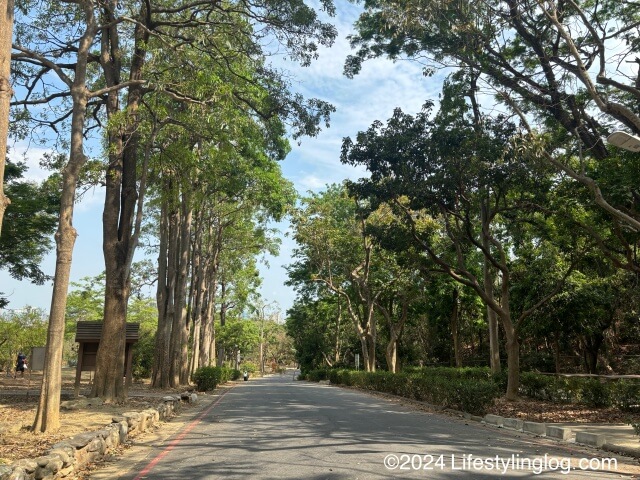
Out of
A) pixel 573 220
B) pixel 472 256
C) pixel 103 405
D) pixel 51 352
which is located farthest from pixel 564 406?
pixel 51 352

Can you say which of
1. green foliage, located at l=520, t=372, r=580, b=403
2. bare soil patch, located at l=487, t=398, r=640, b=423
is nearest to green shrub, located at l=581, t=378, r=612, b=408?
bare soil patch, located at l=487, t=398, r=640, b=423

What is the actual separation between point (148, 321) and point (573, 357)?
120 feet

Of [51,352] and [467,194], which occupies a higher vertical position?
[467,194]

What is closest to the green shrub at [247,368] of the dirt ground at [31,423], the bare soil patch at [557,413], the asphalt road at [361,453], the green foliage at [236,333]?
the green foliage at [236,333]

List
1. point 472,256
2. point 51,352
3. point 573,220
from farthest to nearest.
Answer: point 472,256 < point 573,220 < point 51,352

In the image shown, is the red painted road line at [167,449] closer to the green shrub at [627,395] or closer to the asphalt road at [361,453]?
the asphalt road at [361,453]

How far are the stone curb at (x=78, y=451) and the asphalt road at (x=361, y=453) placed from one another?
72cm

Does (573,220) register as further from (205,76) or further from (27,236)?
(27,236)

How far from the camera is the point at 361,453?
26.3 feet

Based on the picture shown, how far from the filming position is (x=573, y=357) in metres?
31.7

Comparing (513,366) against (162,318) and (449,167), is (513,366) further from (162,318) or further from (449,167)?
(162,318)

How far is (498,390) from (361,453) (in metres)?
8.19

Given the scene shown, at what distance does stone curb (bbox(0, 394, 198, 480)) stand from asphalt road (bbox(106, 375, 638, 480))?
0.72 m

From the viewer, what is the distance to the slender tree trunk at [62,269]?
891 centimetres
